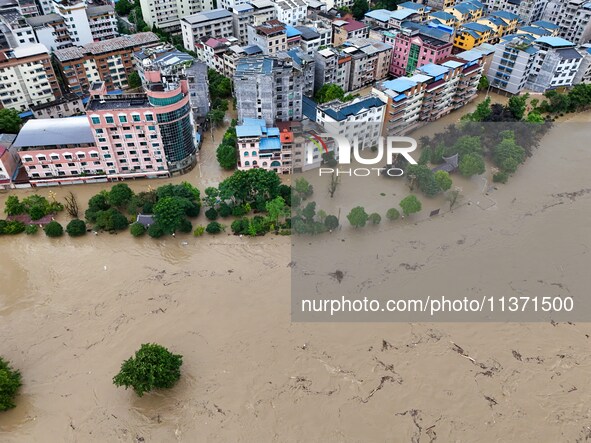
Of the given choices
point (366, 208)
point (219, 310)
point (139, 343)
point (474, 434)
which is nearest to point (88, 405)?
point (139, 343)

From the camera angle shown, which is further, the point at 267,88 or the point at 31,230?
the point at 267,88

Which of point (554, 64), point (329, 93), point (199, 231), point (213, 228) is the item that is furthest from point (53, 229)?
point (554, 64)

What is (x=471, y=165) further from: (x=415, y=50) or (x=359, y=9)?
(x=359, y=9)

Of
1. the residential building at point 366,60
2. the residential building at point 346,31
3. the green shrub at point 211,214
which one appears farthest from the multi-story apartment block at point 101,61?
the green shrub at point 211,214

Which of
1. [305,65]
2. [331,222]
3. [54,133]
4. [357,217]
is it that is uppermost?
[305,65]

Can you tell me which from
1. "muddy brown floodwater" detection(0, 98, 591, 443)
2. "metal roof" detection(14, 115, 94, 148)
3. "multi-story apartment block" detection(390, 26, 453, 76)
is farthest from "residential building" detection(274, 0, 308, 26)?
"muddy brown floodwater" detection(0, 98, 591, 443)

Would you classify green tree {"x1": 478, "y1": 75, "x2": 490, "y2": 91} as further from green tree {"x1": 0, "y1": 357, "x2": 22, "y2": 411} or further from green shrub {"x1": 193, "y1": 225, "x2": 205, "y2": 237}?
green tree {"x1": 0, "y1": 357, "x2": 22, "y2": 411}

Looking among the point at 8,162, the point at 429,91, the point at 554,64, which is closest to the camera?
the point at 8,162
